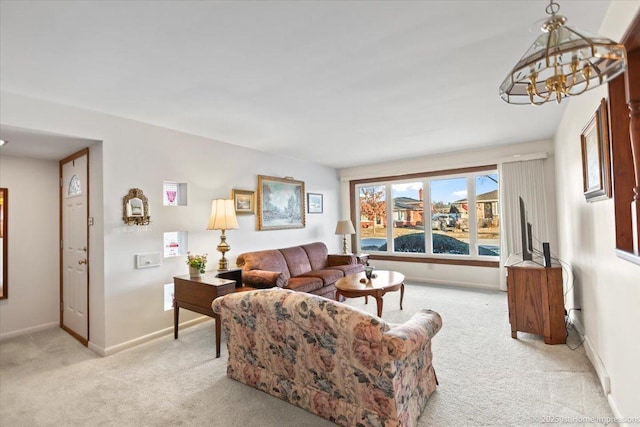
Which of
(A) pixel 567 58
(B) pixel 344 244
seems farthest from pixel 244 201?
(A) pixel 567 58

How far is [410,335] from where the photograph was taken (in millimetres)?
1705

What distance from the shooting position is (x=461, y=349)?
297cm

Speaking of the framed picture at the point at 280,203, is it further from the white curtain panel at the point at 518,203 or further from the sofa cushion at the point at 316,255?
the white curtain panel at the point at 518,203

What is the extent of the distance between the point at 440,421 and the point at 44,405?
2.73m

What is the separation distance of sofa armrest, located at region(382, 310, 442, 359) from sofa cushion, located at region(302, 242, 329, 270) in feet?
10.4

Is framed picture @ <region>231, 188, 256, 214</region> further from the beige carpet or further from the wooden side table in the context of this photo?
the beige carpet

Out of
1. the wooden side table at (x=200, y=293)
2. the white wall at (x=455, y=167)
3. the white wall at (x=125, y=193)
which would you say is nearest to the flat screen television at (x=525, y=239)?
the white wall at (x=455, y=167)

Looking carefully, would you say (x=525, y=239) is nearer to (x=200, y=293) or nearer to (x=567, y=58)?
(x=567, y=58)

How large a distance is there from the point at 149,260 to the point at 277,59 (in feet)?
8.41

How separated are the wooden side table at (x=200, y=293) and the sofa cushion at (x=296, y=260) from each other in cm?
136

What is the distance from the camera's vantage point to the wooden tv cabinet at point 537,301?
118 inches

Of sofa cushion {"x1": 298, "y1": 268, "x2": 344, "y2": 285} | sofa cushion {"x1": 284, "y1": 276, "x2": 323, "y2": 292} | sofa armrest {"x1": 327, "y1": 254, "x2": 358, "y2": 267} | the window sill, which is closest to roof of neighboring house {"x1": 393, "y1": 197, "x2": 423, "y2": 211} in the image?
the window sill

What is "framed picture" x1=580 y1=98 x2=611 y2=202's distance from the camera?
73.8 inches

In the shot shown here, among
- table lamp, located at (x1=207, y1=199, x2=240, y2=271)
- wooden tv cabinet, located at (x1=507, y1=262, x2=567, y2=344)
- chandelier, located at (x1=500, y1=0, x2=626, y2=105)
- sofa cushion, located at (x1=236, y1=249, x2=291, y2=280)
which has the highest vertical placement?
chandelier, located at (x1=500, y1=0, x2=626, y2=105)
